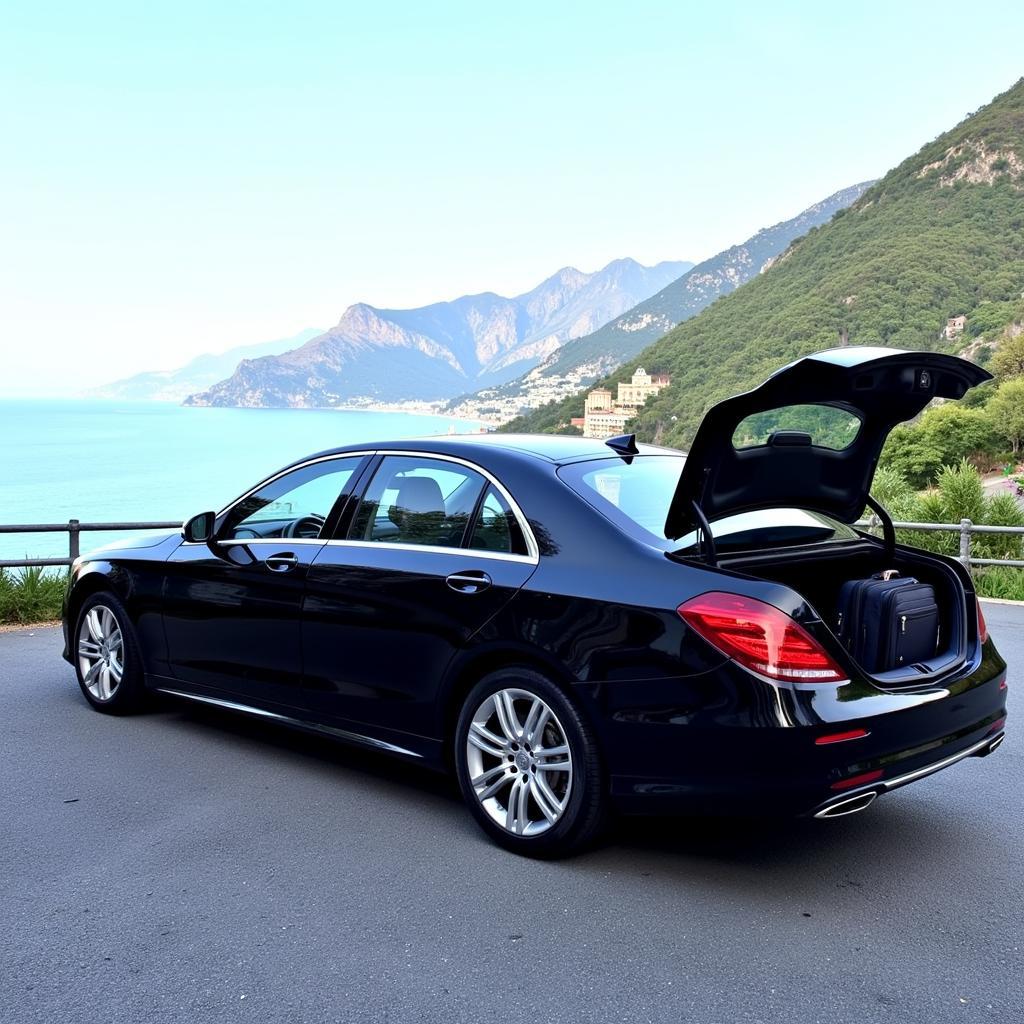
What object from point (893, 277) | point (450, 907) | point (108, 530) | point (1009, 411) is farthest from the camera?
point (893, 277)

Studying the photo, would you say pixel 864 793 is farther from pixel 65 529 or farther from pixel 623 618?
pixel 65 529

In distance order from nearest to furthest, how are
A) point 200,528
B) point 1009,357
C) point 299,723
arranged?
point 299,723 < point 200,528 < point 1009,357

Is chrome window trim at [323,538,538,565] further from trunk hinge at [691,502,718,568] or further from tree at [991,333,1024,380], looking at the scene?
tree at [991,333,1024,380]

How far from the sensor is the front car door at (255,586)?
523 centimetres

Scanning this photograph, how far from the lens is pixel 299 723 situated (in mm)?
5203

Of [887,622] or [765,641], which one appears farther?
[887,622]

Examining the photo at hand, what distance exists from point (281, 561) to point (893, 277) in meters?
91.2

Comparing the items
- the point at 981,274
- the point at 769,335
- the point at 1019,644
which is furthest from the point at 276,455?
the point at 1019,644

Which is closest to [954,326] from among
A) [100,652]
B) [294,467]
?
[100,652]

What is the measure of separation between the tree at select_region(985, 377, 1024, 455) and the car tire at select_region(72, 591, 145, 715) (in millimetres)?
60572

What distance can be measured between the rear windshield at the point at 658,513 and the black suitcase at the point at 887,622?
0.41m

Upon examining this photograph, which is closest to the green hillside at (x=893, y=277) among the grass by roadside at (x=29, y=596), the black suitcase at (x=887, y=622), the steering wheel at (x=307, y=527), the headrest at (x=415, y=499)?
the grass by roadside at (x=29, y=596)

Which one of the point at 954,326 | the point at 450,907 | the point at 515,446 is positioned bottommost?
the point at 450,907

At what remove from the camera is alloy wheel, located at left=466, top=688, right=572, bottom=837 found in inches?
163
